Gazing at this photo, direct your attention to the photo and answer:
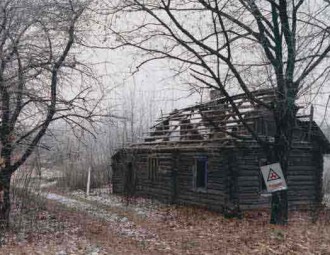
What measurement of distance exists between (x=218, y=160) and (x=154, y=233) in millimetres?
6204

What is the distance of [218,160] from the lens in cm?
1788

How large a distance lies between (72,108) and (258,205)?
922 centimetres

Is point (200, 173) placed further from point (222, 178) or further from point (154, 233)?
point (154, 233)

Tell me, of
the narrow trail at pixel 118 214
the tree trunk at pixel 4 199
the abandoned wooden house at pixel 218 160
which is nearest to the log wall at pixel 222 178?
the abandoned wooden house at pixel 218 160

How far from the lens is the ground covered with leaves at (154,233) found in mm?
9992

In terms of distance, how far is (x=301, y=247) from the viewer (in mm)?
9727

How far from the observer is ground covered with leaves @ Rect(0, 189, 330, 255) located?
9992 millimetres

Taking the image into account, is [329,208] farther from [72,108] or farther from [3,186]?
[3,186]

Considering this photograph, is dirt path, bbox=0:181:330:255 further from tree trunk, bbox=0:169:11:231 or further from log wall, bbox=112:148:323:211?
tree trunk, bbox=0:169:11:231

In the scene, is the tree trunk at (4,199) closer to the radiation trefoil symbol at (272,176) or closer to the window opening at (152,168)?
the radiation trefoil symbol at (272,176)

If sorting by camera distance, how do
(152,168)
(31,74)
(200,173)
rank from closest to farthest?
1. (31,74)
2. (200,173)
3. (152,168)

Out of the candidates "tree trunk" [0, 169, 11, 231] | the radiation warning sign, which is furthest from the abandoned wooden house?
"tree trunk" [0, 169, 11, 231]

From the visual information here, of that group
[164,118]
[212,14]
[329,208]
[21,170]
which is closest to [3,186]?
[21,170]

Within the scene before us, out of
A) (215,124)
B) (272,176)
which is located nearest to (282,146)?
(272,176)
